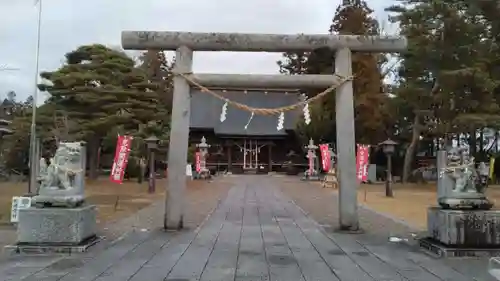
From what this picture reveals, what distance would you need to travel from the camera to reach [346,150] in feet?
35.3

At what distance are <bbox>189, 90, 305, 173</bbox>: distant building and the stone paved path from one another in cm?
3853

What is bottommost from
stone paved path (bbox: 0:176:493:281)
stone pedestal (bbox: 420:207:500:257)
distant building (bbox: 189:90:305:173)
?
stone paved path (bbox: 0:176:493:281)

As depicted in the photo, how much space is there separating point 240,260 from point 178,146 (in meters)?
3.84

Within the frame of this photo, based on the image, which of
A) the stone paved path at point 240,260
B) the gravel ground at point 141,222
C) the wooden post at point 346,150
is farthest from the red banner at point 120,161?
the wooden post at point 346,150

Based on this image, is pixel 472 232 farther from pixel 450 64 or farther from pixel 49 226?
pixel 450 64

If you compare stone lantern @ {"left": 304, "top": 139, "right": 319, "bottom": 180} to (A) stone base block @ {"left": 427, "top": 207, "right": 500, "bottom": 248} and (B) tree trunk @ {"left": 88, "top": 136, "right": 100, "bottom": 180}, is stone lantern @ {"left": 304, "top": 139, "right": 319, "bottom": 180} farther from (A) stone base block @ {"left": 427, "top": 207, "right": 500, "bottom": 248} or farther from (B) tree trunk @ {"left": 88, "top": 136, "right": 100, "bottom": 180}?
(A) stone base block @ {"left": 427, "top": 207, "right": 500, "bottom": 248}

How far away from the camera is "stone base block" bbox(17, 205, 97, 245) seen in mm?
8188

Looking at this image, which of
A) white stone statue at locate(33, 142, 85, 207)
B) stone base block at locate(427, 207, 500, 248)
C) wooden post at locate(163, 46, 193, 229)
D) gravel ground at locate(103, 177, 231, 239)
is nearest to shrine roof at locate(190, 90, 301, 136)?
gravel ground at locate(103, 177, 231, 239)

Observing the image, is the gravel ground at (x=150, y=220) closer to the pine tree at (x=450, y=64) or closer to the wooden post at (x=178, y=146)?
the wooden post at (x=178, y=146)

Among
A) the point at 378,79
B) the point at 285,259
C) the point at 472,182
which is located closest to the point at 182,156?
the point at 285,259

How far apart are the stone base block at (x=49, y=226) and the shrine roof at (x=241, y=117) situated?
1535 inches

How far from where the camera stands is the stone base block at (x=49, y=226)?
819 centimetres

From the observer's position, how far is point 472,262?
7.50 metres

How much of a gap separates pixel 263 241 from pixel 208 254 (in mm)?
1698
